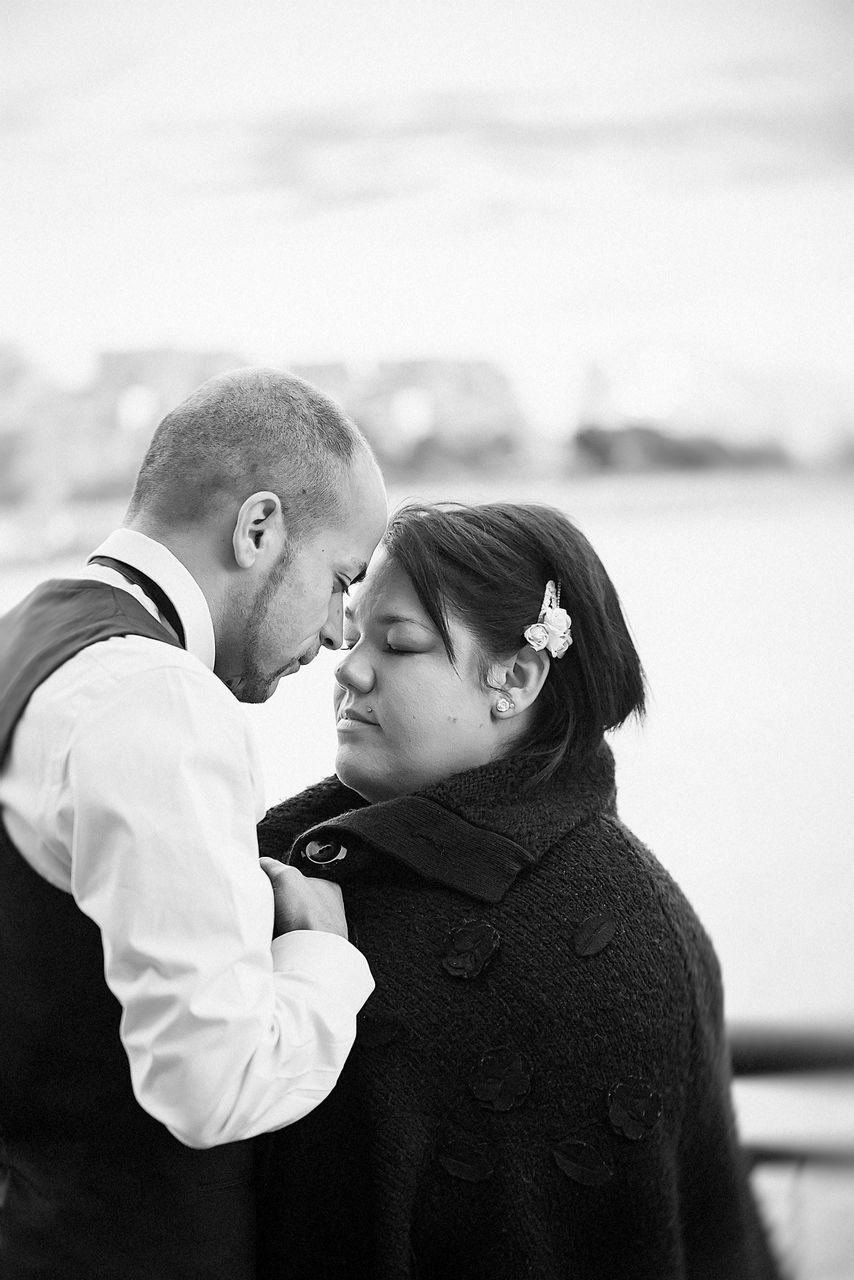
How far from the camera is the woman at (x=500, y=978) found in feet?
4.14

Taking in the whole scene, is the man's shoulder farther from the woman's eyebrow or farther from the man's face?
the woman's eyebrow

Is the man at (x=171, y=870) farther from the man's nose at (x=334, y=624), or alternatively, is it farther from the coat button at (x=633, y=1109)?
the coat button at (x=633, y=1109)

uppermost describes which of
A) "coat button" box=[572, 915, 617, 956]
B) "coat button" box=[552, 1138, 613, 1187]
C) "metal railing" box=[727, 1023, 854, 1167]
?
"coat button" box=[572, 915, 617, 956]

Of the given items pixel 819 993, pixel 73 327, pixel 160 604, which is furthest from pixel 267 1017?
pixel 819 993

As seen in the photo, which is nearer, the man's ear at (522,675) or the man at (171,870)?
the man at (171,870)

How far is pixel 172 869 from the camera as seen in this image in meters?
0.94

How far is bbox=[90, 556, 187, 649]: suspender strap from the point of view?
117 cm

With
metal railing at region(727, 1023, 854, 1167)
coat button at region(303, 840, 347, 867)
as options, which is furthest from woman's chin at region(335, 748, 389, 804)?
metal railing at region(727, 1023, 854, 1167)

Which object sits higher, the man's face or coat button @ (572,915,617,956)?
the man's face

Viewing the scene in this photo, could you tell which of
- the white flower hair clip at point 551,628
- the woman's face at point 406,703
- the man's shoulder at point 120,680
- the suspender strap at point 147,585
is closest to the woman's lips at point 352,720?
the woman's face at point 406,703

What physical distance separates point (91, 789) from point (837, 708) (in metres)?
2.94

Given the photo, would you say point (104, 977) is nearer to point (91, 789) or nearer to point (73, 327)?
point (91, 789)

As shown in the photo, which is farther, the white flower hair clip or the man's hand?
the white flower hair clip

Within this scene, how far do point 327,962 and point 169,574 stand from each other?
39cm
